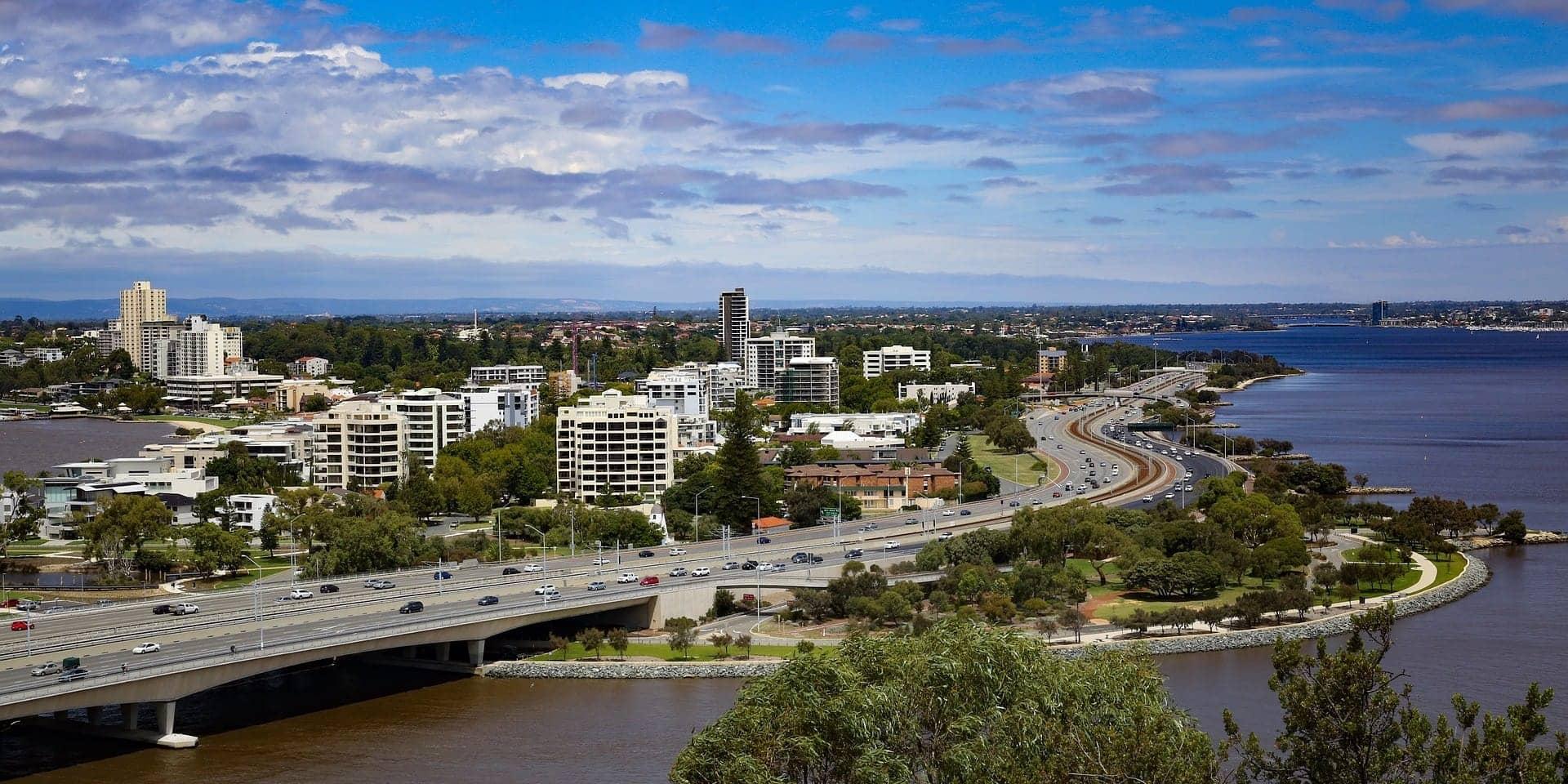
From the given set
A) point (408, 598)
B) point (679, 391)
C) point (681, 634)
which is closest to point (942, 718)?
point (681, 634)

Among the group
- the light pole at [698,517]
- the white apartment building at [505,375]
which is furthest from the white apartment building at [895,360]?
the light pole at [698,517]

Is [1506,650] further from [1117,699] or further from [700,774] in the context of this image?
[700,774]

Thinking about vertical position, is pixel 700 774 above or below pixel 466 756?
above

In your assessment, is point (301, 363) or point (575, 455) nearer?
point (575, 455)

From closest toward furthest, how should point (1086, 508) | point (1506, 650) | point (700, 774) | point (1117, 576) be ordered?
point (700, 774), point (1506, 650), point (1117, 576), point (1086, 508)

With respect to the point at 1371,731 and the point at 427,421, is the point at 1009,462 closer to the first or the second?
the point at 427,421

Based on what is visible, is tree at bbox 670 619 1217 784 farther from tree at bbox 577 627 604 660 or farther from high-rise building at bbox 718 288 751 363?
high-rise building at bbox 718 288 751 363

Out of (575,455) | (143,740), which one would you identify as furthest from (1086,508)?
(143,740)

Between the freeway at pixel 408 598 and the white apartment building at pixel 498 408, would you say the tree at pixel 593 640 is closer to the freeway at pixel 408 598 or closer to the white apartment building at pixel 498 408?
the freeway at pixel 408 598

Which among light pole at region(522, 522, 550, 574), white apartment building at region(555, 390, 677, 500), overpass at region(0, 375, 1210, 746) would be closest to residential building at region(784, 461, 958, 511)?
white apartment building at region(555, 390, 677, 500)
